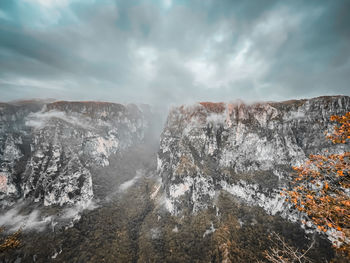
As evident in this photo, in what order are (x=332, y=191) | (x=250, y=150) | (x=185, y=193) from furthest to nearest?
(x=250, y=150)
(x=185, y=193)
(x=332, y=191)

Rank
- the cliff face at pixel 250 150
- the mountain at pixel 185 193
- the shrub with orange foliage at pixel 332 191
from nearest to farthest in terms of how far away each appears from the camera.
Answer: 1. the shrub with orange foliage at pixel 332 191
2. the mountain at pixel 185 193
3. the cliff face at pixel 250 150

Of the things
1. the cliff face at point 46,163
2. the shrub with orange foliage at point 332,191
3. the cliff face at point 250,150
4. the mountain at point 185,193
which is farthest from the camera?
the cliff face at point 46,163

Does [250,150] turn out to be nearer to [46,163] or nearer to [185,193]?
[185,193]

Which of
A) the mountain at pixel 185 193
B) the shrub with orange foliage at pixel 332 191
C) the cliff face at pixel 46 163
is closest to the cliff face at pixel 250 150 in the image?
the mountain at pixel 185 193

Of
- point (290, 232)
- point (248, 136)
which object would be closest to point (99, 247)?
point (290, 232)

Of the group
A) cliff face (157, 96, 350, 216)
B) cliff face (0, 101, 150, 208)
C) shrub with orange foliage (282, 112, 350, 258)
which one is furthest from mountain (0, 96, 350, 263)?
shrub with orange foliage (282, 112, 350, 258)

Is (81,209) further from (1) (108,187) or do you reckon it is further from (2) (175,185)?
(2) (175,185)

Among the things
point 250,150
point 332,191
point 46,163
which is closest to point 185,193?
point 250,150

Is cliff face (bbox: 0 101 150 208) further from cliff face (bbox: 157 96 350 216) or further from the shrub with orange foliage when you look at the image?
the shrub with orange foliage

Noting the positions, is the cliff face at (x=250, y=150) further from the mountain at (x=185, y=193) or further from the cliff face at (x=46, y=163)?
the cliff face at (x=46, y=163)
